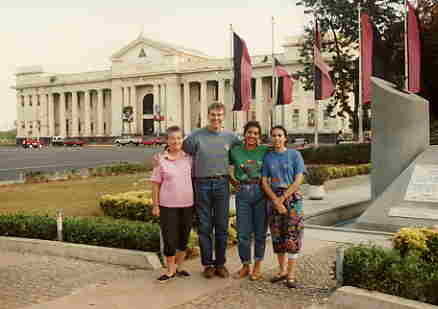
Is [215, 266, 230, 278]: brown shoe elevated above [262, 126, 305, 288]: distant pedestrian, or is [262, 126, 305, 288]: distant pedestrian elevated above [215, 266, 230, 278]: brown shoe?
[262, 126, 305, 288]: distant pedestrian

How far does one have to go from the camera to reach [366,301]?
465cm

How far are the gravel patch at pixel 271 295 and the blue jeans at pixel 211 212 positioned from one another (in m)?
0.44

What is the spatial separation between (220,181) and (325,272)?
165 centimetres

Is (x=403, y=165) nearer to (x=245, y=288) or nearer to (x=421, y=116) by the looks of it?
(x=421, y=116)

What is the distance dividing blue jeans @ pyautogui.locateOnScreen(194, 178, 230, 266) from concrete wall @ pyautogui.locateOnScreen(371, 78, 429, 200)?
4.92 metres

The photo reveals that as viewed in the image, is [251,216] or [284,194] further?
[251,216]

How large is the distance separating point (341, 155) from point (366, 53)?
7.15 meters

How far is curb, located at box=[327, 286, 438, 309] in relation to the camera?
14.6ft

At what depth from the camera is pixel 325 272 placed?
19.8ft

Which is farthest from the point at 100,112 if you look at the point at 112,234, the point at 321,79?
the point at 112,234

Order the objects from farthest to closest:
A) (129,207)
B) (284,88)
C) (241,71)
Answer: (284,88) < (241,71) < (129,207)

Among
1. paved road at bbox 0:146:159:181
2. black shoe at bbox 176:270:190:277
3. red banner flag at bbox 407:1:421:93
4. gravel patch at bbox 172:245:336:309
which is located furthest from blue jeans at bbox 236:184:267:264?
paved road at bbox 0:146:159:181

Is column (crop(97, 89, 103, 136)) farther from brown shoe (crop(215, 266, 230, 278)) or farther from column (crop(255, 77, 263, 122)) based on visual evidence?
brown shoe (crop(215, 266, 230, 278))

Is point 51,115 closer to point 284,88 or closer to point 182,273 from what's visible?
point 284,88
